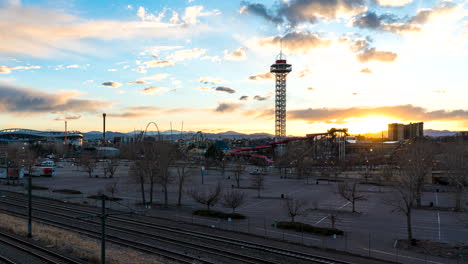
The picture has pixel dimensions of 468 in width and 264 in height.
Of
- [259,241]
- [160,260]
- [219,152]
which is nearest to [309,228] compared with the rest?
[259,241]

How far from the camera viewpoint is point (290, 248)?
2450 cm

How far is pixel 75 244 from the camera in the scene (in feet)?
78.9

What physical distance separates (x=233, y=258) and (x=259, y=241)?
16.2 feet

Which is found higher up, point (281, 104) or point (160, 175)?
point (281, 104)

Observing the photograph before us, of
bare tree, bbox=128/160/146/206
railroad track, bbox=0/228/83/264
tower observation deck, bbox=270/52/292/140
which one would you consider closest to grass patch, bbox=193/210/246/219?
bare tree, bbox=128/160/146/206

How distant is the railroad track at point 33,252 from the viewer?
20078mm

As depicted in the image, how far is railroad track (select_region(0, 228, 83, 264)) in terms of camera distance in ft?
65.9

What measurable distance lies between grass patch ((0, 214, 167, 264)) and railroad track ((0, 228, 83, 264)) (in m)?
0.84

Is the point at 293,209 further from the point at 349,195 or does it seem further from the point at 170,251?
the point at 170,251

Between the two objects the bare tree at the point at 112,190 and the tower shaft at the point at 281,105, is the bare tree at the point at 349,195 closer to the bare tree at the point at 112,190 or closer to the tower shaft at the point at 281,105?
the bare tree at the point at 112,190

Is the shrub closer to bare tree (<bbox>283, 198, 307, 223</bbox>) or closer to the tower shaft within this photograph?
bare tree (<bbox>283, 198, 307, 223</bbox>)

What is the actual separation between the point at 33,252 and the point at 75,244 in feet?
9.25

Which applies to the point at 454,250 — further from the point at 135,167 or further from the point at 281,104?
the point at 281,104

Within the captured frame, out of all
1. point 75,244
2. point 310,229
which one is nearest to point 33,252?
point 75,244
